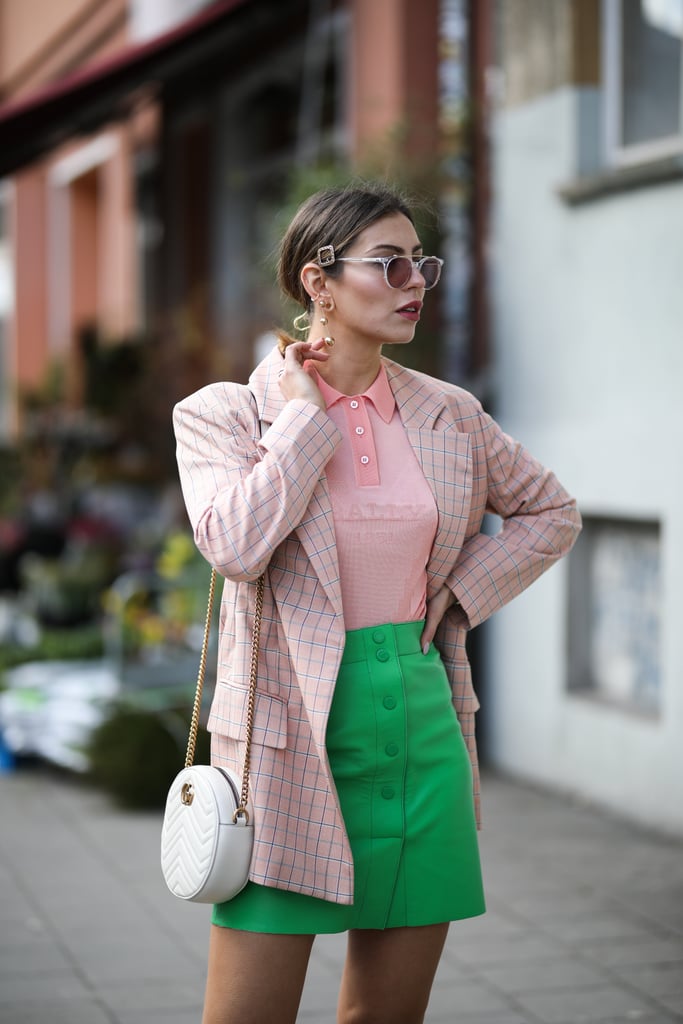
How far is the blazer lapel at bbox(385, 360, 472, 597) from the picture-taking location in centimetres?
258

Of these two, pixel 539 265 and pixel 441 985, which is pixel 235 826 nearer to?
pixel 441 985

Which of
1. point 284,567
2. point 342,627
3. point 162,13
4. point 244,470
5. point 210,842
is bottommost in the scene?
point 210,842

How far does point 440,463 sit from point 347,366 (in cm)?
25

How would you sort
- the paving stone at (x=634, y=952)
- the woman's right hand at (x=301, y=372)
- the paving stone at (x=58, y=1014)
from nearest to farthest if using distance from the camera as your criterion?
the woman's right hand at (x=301, y=372)
the paving stone at (x=58, y=1014)
the paving stone at (x=634, y=952)

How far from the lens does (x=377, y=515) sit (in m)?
2.50

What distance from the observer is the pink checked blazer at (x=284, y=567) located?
92.9 inches

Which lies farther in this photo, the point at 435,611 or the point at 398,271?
the point at 435,611

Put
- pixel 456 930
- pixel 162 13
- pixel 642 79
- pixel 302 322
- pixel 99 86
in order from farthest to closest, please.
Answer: pixel 162 13 → pixel 99 86 → pixel 642 79 → pixel 456 930 → pixel 302 322

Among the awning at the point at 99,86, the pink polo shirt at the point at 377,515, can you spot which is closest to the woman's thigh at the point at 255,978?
the pink polo shirt at the point at 377,515

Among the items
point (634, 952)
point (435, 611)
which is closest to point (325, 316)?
point (435, 611)

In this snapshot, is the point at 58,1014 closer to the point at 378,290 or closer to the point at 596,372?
the point at 378,290

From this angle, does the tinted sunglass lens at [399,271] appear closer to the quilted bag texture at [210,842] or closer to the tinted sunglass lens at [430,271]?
the tinted sunglass lens at [430,271]

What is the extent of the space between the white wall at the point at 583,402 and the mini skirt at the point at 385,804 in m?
3.62

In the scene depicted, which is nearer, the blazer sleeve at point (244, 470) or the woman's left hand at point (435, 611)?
the blazer sleeve at point (244, 470)
